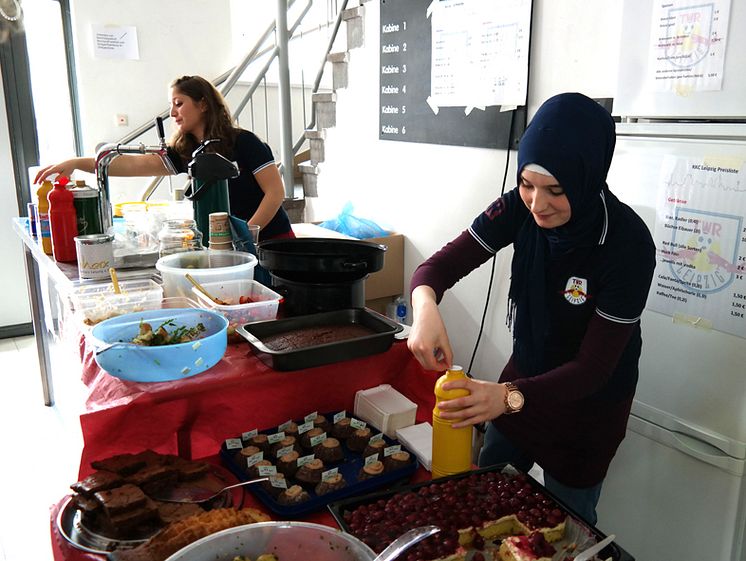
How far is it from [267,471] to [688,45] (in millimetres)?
1468

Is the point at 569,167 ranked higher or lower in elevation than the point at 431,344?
higher

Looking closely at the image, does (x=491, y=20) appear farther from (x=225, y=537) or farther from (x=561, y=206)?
(x=225, y=537)

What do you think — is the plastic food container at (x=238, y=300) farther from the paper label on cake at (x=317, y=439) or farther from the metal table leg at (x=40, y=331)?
the metal table leg at (x=40, y=331)

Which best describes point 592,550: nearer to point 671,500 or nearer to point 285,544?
point 285,544

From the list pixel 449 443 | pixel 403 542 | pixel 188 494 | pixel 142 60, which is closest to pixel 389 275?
pixel 449 443

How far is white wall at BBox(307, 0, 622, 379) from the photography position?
2.29 metres

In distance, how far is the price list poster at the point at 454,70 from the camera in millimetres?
2590

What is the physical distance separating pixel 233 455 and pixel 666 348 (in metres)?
1.22

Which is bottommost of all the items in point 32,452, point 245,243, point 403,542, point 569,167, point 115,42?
point 32,452

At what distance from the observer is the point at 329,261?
5.18 ft

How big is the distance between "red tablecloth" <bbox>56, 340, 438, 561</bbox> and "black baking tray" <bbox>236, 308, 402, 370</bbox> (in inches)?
1.8

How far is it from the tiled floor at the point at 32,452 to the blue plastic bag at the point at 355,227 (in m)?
1.61

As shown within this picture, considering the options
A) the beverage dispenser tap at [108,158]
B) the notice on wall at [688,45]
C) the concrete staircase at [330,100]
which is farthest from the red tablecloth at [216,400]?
the concrete staircase at [330,100]

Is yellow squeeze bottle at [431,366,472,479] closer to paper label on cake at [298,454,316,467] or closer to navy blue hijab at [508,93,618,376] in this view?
paper label on cake at [298,454,316,467]
